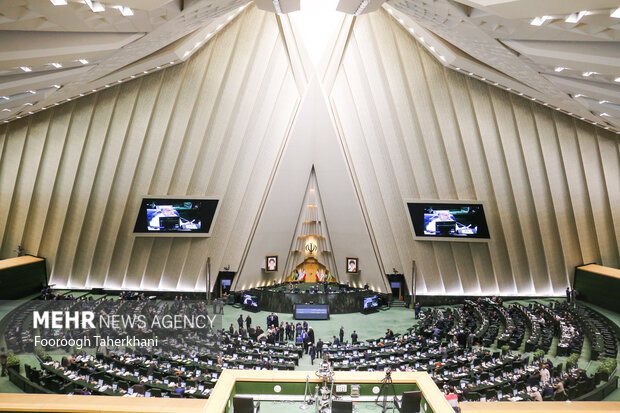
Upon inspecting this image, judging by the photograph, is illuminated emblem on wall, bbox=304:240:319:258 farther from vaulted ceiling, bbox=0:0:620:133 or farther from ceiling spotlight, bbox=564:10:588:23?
ceiling spotlight, bbox=564:10:588:23

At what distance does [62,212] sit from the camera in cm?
2152

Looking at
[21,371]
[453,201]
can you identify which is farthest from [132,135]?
[453,201]

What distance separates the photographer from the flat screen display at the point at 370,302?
77.7ft

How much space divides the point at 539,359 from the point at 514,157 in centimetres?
988

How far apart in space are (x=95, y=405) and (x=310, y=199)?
23600 millimetres

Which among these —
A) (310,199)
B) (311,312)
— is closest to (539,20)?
(311,312)

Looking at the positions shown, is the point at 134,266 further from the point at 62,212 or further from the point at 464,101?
the point at 464,101

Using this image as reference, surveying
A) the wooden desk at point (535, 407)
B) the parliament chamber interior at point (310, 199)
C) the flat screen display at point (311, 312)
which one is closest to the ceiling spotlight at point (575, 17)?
the parliament chamber interior at point (310, 199)

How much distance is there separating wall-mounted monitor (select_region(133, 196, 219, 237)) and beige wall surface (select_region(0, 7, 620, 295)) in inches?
18.7

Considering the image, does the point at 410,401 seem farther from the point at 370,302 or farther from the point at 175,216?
the point at 175,216

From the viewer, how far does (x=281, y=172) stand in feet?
81.4

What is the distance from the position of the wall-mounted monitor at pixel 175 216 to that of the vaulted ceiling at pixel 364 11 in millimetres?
8099

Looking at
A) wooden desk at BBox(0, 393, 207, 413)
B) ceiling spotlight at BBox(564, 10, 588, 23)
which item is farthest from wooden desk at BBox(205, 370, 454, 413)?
ceiling spotlight at BBox(564, 10, 588, 23)

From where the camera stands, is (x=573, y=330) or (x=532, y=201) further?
(x=532, y=201)
